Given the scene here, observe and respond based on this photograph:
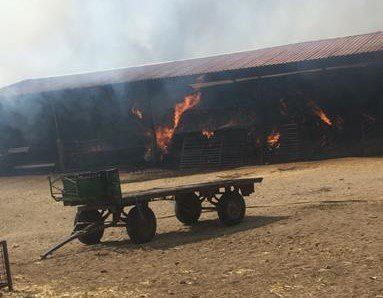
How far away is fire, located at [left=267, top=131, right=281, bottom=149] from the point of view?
68.6ft

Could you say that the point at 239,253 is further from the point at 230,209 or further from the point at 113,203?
the point at 113,203

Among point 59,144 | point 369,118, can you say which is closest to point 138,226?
point 369,118

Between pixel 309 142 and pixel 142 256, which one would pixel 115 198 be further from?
pixel 309 142

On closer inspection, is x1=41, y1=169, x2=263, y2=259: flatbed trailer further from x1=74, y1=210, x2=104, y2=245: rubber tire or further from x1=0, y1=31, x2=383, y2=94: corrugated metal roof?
x1=0, y1=31, x2=383, y2=94: corrugated metal roof

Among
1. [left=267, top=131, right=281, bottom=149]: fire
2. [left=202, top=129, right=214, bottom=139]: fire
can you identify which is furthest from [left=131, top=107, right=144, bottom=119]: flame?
[left=267, top=131, right=281, bottom=149]: fire

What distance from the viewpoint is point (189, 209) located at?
10.9 m

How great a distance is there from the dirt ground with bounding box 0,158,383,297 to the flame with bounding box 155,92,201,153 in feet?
30.7

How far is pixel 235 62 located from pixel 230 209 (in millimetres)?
14038

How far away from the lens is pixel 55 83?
2838 centimetres

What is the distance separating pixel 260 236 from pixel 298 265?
2017 mm

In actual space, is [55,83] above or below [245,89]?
above

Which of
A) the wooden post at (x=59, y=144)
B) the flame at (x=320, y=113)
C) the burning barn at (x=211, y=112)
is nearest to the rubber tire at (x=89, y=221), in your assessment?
the burning barn at (x=211, y=112)

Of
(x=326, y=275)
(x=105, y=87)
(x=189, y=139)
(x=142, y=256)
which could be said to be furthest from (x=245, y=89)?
(x=326, y=275)

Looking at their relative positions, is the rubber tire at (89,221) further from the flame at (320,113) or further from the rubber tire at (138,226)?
the flame at (320,113)
